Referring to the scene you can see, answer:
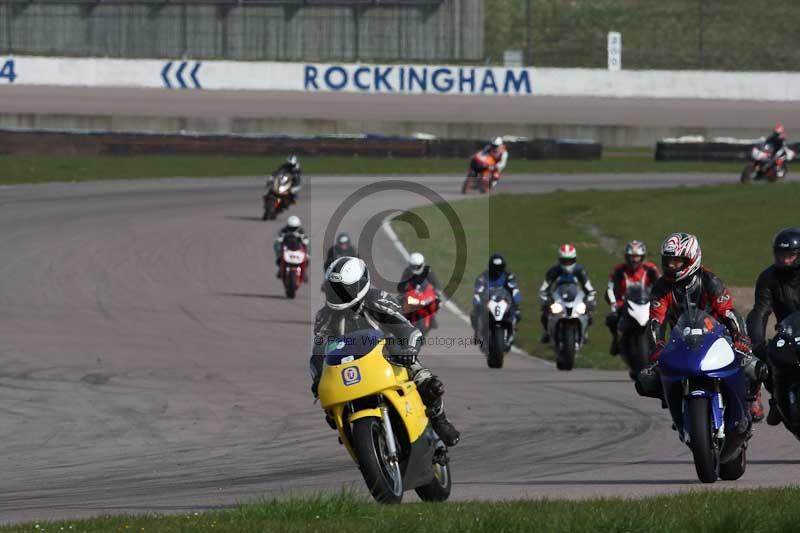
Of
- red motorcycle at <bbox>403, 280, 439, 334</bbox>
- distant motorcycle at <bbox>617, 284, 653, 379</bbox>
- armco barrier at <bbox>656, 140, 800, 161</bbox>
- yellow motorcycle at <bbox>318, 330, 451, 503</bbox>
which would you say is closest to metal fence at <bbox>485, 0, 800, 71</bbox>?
armco barrier at <bbox>656, 140, 800, 161</bbox>

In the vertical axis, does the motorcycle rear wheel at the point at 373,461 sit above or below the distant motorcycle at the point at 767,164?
below

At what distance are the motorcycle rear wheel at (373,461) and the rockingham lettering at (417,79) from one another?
150 ft

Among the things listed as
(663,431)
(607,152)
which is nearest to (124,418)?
(663,431)

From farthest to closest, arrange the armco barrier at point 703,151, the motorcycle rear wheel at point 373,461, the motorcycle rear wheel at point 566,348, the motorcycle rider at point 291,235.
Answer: the armco barrier at point 703,151 → the motorcycle rider at point 291,235 → the motorcycle rear wheel at point 566,348 → the motorcycle rear wheel at point 373,461

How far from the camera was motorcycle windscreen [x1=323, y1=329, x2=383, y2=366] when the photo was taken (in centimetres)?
863

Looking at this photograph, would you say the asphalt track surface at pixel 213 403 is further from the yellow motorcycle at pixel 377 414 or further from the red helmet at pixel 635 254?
the red helmet at pixel 635 254

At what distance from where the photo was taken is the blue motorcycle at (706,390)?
9344 millimetres

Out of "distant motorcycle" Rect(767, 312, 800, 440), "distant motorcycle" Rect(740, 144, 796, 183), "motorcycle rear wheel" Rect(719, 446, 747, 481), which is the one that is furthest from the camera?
"distant motorcycle" Rect(740, 144, 796, 183)

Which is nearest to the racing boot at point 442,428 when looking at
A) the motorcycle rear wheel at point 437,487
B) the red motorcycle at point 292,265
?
the motorcycle rear wheel at point 437,487

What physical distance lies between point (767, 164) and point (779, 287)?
98.9 feet

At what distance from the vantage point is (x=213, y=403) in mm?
14562

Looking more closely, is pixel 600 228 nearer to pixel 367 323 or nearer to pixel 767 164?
pixel 767 164

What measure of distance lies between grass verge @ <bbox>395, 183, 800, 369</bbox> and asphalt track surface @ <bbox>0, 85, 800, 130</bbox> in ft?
44.9

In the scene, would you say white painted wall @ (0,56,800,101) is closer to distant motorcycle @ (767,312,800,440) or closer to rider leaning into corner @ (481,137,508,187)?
rider leaning into corner @ (481,137,508,187)
